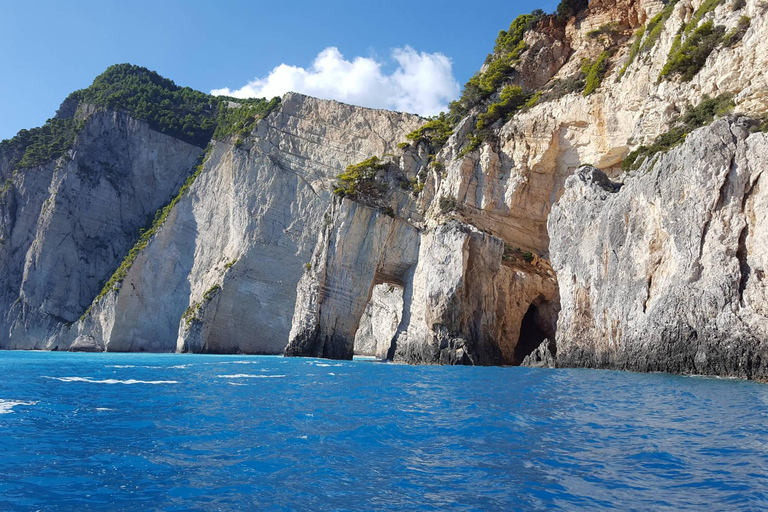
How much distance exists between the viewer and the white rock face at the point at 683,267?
16.8 meters

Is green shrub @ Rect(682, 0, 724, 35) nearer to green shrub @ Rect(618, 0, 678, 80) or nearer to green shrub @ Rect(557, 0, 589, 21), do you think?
green shrub @ Rect(618, 0, 678, 80)

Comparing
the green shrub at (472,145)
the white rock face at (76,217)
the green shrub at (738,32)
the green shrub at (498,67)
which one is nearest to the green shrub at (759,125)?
the green shrub at (738,32)

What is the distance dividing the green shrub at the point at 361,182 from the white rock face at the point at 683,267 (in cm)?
1803

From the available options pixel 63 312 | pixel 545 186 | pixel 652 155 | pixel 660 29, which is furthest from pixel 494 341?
pixel 63 312

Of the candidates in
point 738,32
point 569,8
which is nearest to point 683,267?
point 738,32

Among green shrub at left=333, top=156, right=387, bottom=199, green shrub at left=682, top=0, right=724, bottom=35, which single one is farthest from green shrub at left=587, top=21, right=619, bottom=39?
green shrub at left=333, top=156, right=387, bottom=199

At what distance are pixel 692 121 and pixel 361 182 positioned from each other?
73.1 ft

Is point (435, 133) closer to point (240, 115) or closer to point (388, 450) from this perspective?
point (240, 115)

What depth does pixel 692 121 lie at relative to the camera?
2341 centimetres

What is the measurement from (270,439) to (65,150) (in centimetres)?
6241

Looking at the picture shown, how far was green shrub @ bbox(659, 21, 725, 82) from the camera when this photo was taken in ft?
78.6

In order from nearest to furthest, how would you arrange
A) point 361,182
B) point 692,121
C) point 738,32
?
point 738,32 < point 692,121 < point 361,182

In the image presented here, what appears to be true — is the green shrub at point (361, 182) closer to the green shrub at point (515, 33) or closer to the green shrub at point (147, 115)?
the green shrub at point (515, 33)

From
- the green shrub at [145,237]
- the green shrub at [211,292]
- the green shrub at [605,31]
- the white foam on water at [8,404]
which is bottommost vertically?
Answer: the white foam on water at [8,404]
